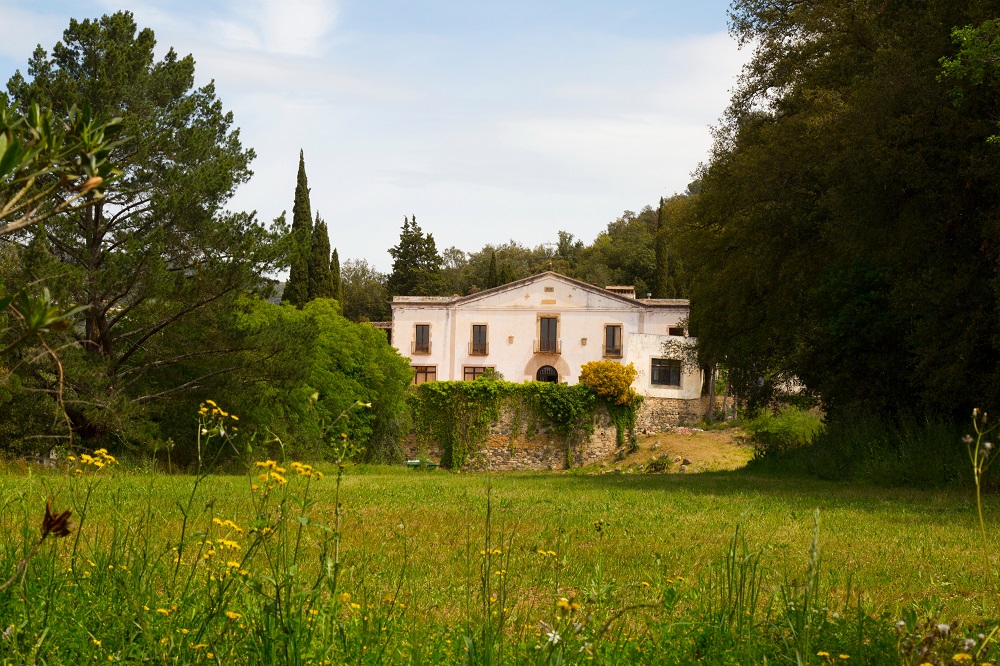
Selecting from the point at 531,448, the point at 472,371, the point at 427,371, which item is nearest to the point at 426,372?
the point at 427,371

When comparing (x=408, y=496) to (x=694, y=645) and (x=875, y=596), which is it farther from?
(x=694, y=645)

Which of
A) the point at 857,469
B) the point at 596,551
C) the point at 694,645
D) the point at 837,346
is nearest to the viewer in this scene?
the point at 694,645

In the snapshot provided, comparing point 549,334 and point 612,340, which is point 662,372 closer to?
point 612,340

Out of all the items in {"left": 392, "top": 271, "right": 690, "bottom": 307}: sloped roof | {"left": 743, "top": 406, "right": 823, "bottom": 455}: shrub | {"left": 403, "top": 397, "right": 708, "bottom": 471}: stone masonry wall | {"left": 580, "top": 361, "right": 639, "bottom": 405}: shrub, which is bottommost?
{"left": 403, "top": 397, "right": 708, "bottom": 471}: stone masonry wall

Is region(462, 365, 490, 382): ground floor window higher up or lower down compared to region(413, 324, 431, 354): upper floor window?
lower down

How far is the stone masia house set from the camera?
149 feet

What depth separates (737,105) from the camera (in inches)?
787

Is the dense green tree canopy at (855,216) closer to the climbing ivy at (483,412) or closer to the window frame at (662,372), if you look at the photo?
the climbing ivy at (483,412)

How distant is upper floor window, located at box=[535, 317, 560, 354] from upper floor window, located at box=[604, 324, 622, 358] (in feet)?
7.73

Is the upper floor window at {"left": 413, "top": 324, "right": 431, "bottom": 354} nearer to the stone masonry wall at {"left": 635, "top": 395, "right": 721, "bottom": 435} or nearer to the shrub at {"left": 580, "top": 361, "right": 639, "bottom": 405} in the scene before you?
the shrub at {"left": 580, "top": 361, "right": 639, "bottom": 405}

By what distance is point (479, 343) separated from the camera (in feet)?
153

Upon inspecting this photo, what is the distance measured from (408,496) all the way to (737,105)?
497 inches

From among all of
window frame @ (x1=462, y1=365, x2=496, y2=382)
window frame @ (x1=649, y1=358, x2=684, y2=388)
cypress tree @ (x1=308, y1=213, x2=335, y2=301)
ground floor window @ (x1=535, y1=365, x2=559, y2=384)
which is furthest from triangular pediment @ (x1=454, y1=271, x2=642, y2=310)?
cypress tree @ (x1=308, y1=213, x2=335, y2=301)

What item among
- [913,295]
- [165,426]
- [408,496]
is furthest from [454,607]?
[165,426]
